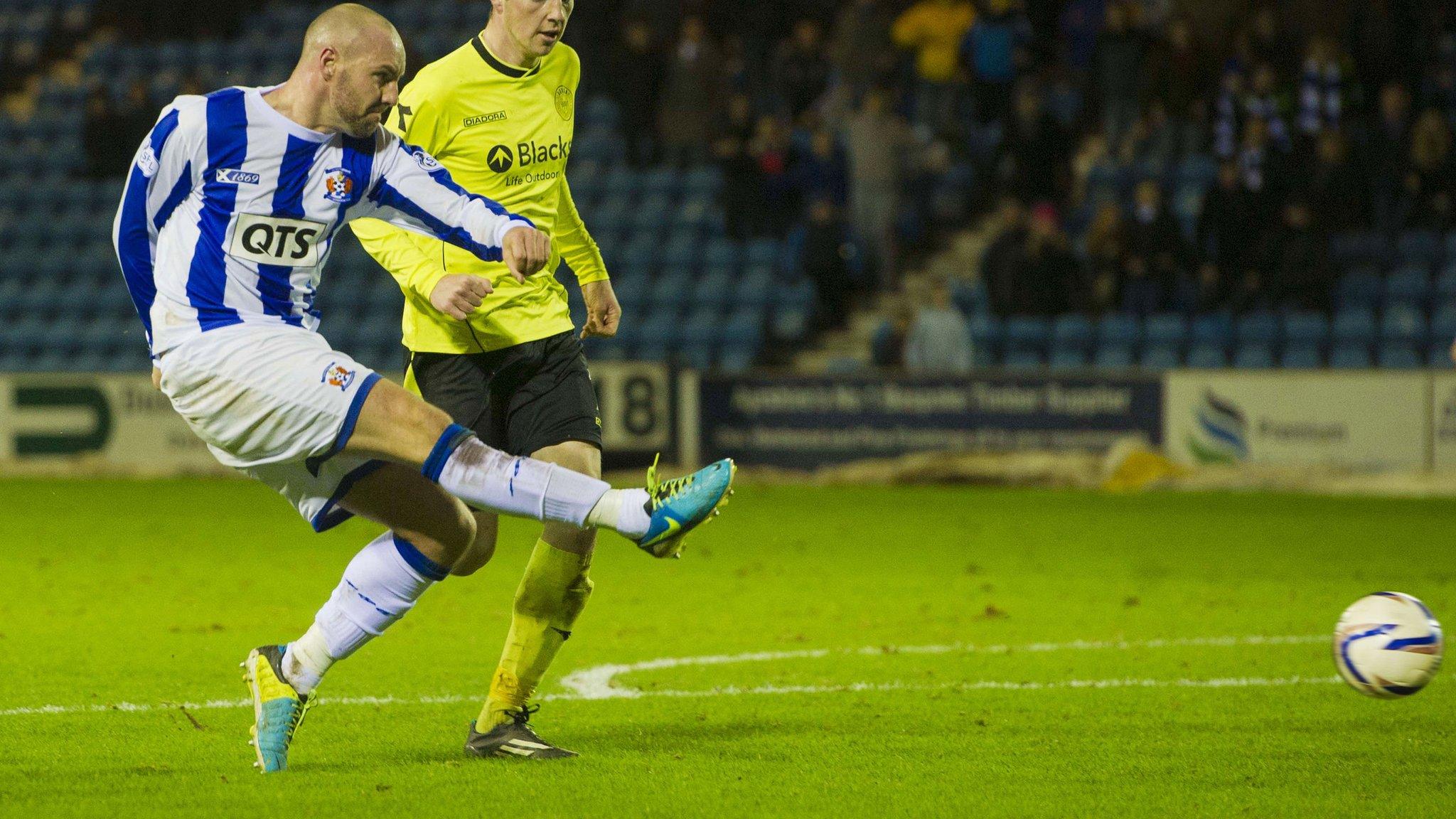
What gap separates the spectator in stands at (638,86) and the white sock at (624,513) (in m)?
15.2

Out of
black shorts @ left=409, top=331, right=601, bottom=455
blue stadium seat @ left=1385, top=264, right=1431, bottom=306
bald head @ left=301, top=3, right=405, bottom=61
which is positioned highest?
bald head @ left=301, top=3, right=405, bottom=61

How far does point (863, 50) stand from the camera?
18109mm

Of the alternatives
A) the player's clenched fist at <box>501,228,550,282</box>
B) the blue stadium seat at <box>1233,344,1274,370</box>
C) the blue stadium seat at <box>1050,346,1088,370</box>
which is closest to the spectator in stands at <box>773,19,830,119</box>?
the blue stadium seat at <box>1050,346,1088,370</box>

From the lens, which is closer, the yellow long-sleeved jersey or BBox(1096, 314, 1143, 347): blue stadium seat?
the yellow long-sleeved jersey

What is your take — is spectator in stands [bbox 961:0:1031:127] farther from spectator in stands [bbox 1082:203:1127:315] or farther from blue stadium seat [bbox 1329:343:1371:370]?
blue stadium seat [bbox 1329:343:1371:370]

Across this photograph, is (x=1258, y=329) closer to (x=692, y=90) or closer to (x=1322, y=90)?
(x=1322, y=90)

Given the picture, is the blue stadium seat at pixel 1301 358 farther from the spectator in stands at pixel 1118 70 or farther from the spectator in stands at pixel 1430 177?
the spectator in stands at pixel 1118 70

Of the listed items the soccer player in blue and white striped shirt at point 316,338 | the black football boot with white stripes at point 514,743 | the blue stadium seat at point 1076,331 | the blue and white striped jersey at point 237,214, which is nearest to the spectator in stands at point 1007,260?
the blue stadium seat at point 1076,331

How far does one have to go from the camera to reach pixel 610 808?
14.0 ft

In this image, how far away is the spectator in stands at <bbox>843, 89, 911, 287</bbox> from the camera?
17.0m

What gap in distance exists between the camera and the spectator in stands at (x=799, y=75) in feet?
60.2

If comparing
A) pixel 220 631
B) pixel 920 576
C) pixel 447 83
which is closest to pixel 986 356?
pixel 920 576

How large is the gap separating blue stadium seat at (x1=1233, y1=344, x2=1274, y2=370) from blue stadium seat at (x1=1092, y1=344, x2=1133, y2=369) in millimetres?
949

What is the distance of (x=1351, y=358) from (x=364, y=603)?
12.6 m
